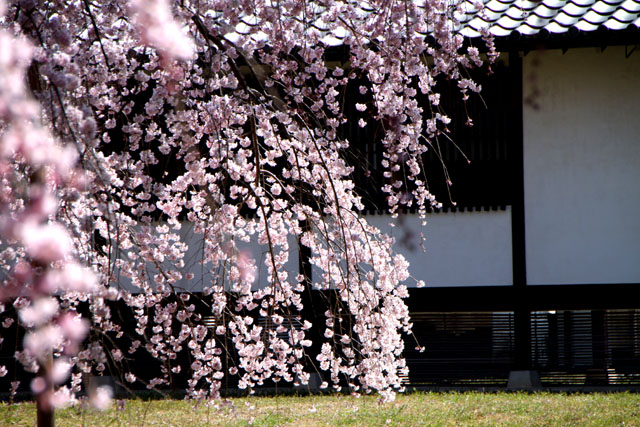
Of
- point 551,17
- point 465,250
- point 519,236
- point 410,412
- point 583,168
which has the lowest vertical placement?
point 410,412

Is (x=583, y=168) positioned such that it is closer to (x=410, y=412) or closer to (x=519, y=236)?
(x=519, y=236)

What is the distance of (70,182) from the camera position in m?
3.03

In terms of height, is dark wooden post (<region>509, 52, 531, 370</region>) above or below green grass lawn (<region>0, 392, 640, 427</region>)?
above

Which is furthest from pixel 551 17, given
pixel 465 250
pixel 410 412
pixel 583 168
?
pixel 410 412

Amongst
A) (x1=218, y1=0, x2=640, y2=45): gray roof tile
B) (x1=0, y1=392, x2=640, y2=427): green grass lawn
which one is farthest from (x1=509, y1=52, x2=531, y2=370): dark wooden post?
(x1=218, y1=0, x2=640, y2=45): gray roof tile

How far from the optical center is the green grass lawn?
7.40 metres

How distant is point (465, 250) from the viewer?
364 inches

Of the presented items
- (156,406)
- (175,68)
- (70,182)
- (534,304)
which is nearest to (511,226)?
(534,304)

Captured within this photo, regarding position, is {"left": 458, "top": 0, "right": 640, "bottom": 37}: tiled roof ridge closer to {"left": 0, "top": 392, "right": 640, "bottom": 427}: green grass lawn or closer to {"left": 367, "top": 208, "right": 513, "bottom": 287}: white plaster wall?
{"left": 367, "top": 208, "right": 513, "bottom": 287}: white plaster wall

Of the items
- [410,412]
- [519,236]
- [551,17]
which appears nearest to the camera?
[410,412]

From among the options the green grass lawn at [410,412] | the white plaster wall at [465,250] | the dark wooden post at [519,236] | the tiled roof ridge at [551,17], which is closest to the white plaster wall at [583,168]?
the dark wooden post at [519,236]

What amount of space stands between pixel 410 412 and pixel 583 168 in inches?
149

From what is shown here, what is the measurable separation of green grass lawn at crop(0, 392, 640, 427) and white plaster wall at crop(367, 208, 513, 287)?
1.46 meters

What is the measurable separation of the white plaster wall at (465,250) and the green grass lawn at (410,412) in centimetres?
146
